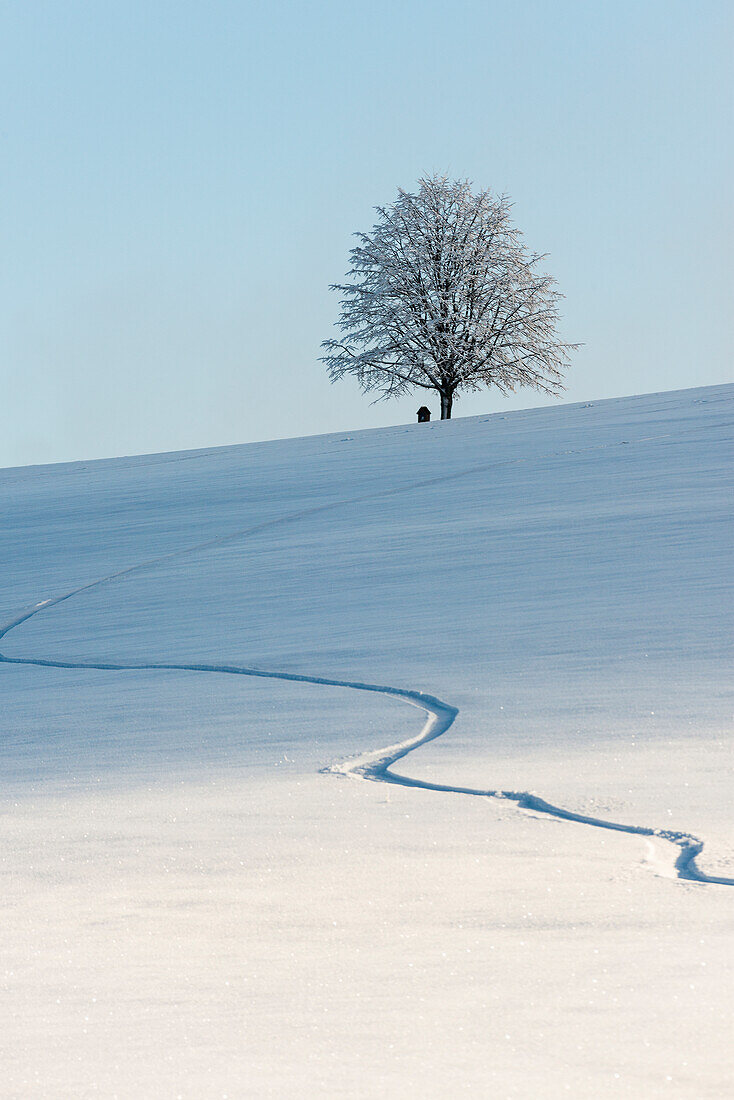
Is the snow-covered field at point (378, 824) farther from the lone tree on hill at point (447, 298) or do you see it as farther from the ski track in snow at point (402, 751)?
the lone tree on hill at point (447, 298)

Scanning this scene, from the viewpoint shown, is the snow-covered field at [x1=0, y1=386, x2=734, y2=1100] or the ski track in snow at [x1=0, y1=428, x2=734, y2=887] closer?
the snow-covered field at [x1=0, y1=386, x2=734, y2=1100]

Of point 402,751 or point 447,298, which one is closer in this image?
point 402,751

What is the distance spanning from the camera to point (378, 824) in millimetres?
2363

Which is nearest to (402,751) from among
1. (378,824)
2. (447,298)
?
(378,824)

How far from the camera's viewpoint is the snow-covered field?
1469 millimetres

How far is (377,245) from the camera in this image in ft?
111

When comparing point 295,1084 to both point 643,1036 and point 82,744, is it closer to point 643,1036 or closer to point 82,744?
point 643,1036

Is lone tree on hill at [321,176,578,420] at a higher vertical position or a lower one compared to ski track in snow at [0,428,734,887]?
higher

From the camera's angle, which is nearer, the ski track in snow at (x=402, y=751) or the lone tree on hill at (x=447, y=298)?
the ski track in snow at (x=402, y=751)

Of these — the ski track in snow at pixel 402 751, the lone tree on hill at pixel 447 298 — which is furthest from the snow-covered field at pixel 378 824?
the lone tree on hill at pixel 447 298

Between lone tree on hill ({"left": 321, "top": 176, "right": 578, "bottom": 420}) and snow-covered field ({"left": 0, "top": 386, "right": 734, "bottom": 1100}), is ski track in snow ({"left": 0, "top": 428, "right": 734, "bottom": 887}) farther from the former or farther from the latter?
lone tree on hill ({"left": 321, "top": 176, "right": 578, "bottom": 420})

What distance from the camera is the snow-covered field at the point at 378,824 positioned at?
1469 millimetres

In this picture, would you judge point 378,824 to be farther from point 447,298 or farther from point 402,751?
point 447,298

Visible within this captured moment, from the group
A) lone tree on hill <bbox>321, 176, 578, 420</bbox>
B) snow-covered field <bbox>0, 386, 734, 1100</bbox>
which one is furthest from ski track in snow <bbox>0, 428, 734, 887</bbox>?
lone tree on hill <bbox>321, 176, 578, 420</bbox>
